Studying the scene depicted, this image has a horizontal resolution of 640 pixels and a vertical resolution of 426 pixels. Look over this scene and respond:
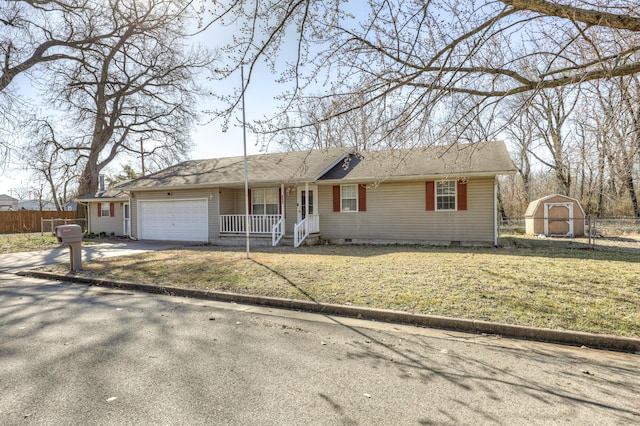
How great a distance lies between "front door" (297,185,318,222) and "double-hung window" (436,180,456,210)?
492 cm

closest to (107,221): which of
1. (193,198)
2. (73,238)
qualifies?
(193,198)

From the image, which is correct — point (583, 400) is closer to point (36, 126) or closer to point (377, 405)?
point (377, 405)

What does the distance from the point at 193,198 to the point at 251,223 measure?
323 centimetres

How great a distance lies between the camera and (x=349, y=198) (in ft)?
48.5

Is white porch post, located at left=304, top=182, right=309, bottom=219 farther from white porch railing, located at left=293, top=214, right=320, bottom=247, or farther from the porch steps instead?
the porch steps

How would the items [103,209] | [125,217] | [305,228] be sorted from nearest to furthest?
[305,228] → [125,217] → [103,209]

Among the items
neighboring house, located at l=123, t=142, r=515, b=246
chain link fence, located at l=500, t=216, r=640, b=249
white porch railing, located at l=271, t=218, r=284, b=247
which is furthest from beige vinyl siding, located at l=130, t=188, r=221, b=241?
chain link fence, located at l=500, t=216, r=640, b=249

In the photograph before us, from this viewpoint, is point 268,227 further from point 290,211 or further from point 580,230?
point 580,230

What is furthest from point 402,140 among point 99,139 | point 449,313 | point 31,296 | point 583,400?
point 99,139

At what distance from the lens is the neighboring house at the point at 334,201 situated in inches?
512

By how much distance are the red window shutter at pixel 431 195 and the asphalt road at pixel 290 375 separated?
9239 mm

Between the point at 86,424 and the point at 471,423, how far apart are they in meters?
2.81

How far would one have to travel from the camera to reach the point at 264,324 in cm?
505

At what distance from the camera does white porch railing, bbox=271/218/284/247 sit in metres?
14.0
